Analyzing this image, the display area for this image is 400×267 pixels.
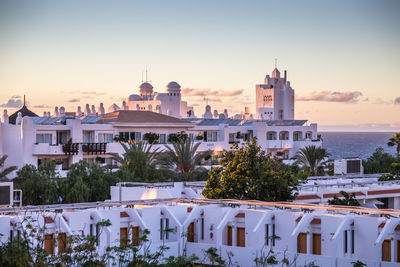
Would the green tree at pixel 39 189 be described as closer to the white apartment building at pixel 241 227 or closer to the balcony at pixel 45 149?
the white apartment building at pixel 241 227

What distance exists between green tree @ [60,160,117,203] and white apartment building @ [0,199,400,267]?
46.0ft

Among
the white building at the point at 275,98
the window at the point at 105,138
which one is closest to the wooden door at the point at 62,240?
the window at the point at 105,138

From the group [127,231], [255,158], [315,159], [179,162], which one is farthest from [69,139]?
[127,231]

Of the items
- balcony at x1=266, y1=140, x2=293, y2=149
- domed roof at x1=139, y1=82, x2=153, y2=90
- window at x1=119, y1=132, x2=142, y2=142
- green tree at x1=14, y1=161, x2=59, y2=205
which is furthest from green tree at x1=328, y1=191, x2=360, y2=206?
domed roof at x1=139, y1=82, x2=153, y2=90

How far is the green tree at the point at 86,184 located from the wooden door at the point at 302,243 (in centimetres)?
1963

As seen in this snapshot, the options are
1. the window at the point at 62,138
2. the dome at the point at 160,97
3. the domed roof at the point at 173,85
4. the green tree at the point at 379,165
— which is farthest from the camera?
Answer: the domed roof at the point at 173,85

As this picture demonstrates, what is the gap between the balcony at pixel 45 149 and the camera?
64.8 meters

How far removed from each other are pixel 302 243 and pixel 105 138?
4661 cm

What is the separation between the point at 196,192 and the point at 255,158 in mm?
5676

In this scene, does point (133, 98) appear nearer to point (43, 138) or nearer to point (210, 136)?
point (210, 136)

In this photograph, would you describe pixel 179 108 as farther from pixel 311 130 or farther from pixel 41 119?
pixel 41 119

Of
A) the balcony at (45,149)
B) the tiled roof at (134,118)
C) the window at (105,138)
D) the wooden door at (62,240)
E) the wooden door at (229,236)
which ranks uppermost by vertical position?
the tiled roof at (134,118)

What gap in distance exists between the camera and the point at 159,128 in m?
77.7

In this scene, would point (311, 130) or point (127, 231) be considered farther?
point (311, 130)
